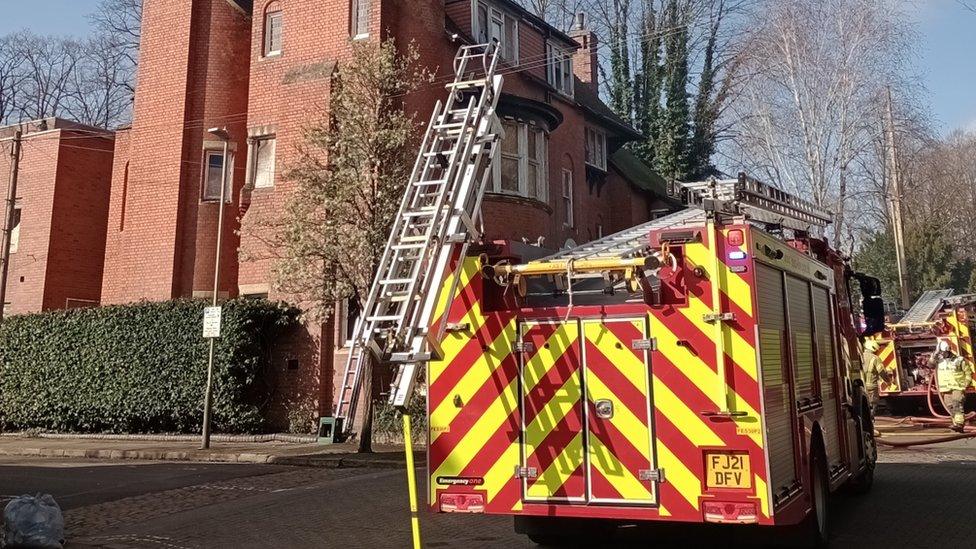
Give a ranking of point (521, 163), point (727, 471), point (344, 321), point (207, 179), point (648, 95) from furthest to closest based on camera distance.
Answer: point (648, 95) → point (207, 179) → point (521, 163) → point (344, 321) → point (727, 471)

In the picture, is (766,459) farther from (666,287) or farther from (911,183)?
(911,183)

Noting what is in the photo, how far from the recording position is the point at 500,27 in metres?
23.4

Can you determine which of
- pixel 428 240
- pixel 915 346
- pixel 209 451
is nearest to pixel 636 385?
pixel 428 240

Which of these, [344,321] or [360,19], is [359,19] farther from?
[344,321]

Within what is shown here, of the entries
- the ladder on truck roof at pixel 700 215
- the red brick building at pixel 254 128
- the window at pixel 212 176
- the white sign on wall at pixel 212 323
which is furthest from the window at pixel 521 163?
the ladder on truck roof at pixel 700 215

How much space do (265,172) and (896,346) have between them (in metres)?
16.1

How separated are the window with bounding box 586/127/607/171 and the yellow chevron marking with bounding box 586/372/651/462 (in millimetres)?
24497

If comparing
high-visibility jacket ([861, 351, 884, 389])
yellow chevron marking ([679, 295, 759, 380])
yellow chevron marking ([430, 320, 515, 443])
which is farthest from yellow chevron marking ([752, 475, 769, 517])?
high-visibility jacket ([861, 351, 884, 389])

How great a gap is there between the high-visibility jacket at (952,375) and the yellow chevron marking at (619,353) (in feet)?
43.3

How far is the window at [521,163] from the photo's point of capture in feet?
67.4

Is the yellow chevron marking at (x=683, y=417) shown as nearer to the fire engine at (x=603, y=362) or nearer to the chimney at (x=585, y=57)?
the fire engine at (x=603, y=362)

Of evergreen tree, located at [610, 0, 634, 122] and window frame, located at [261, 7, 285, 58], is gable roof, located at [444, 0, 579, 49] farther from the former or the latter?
evergreen tree, located at [610, 0, 634, 122]

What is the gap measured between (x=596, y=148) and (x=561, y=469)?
85.3 ft

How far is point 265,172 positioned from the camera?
2030cm
